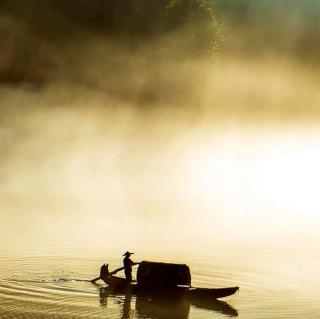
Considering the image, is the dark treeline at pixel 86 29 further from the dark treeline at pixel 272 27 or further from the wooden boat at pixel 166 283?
the wooden boat at pixel 166 283

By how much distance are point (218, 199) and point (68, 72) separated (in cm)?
2020

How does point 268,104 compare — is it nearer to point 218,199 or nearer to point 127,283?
point 218,199

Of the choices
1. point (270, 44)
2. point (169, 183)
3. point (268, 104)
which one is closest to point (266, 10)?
point (270, 44)

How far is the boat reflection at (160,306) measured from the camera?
89.2 feet

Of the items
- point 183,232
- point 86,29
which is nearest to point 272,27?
point 86,29

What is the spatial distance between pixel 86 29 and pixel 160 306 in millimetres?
45861

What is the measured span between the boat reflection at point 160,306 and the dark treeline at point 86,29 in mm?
41819

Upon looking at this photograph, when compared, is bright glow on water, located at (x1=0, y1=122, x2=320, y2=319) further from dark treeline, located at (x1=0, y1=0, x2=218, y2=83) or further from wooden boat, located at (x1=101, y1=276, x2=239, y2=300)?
dark treeline, located at (x1=0, y1=0, x2=218, y2=83)

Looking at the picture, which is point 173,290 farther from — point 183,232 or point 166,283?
point 183,232

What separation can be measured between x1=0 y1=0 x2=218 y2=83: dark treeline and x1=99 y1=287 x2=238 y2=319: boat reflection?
41819 mm

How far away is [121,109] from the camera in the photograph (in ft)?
259

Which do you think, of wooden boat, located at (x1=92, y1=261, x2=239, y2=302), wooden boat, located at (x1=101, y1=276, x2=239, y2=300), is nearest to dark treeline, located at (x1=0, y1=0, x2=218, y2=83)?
wooden boat, located at (x1=101, y1=276, x2=239, y2=300)

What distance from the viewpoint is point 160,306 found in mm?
28203

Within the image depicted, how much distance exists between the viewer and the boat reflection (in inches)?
1070
